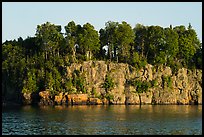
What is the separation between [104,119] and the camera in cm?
6550

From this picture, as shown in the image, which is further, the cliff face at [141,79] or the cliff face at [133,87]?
the cliff face at [141,79]

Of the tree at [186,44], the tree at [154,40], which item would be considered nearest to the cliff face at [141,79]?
the tree at [154,40]

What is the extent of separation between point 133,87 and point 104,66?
8515mm

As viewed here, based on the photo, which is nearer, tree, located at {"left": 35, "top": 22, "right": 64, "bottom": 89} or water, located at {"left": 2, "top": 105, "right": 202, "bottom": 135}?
water, located at {"left": 2, "top": 105, "right": 202, "bottom": 135}

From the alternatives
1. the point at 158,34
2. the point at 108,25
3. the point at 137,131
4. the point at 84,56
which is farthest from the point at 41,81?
the point at 137,131

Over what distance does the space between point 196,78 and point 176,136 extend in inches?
2557

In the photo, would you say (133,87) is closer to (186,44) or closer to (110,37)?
(110,37)

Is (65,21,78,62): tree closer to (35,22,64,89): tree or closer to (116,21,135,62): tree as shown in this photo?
(35,22,64,89): tree

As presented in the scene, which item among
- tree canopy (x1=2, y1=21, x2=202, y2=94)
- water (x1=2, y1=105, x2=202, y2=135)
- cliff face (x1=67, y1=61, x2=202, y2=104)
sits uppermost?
tree canopy (x1=2, y1=21, x2=202, y2=94)

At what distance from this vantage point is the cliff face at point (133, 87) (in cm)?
10481

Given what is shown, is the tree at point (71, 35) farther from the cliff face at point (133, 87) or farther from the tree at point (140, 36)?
the tree at point (140, 36)

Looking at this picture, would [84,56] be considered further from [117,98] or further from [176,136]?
[176,136]

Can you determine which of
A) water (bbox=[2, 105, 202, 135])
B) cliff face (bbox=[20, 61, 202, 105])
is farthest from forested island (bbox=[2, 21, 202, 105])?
water (bbox=[2, 105, 202, 135])

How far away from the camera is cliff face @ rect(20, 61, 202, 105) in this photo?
344 feet
